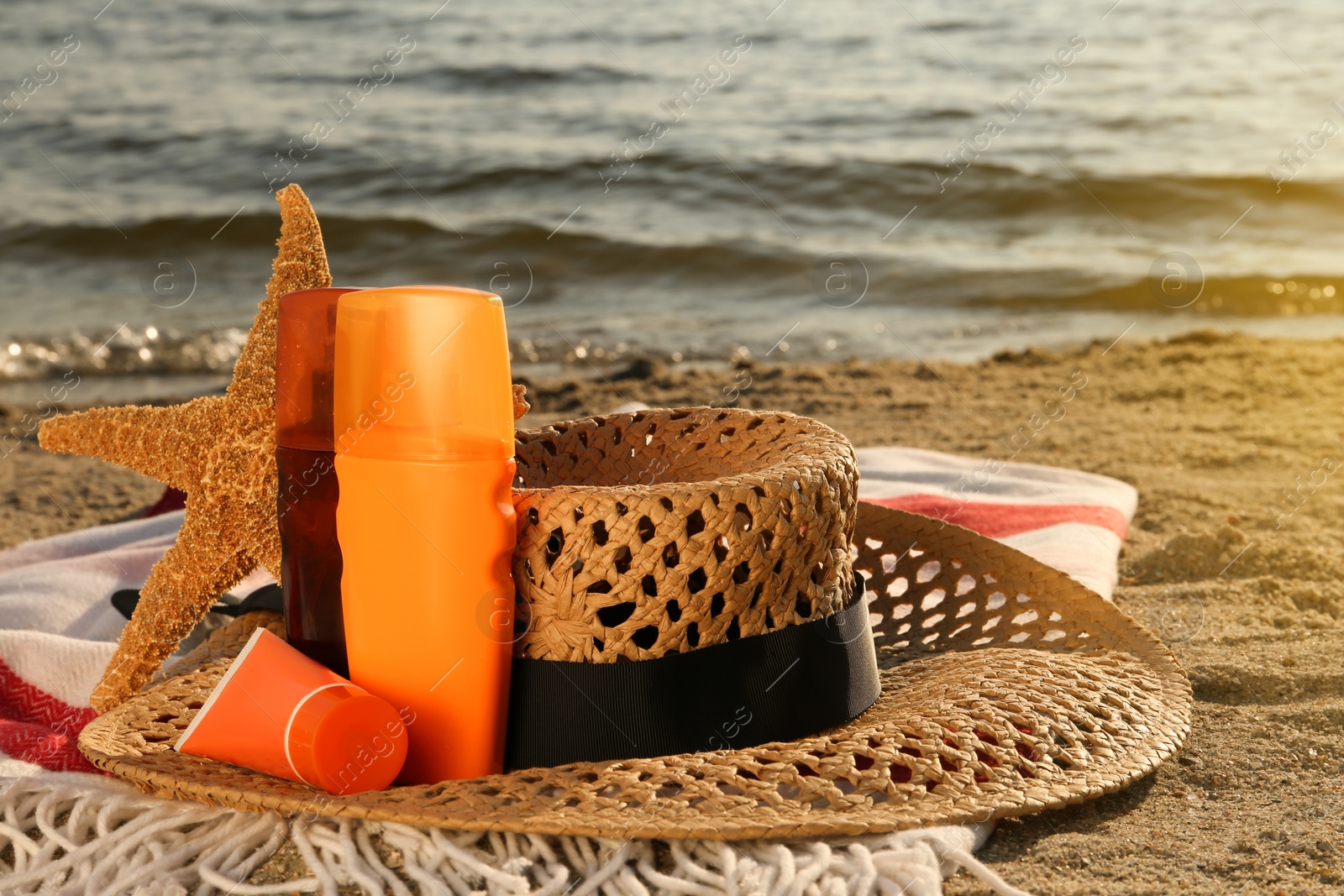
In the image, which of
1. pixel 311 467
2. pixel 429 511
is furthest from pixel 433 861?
pixel 311 467

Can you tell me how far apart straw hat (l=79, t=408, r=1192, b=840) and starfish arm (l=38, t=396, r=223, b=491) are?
268mm

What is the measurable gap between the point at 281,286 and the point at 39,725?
849 mm

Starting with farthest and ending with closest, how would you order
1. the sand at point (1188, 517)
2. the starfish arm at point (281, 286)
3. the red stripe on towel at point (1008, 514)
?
the red stripe on towel at point (1008, 514)
the starfish arm at point (281, 286)
the sand at point (1188, 517)

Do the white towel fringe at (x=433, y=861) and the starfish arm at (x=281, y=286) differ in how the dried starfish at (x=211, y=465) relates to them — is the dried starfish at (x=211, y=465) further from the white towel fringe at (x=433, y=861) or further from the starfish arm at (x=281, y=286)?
the white towel fringe at (x=433, y=861)

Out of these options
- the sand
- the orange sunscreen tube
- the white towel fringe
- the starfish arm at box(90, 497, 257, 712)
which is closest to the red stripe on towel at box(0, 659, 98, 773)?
the starfish arm at box(90, 497, 257, 712)

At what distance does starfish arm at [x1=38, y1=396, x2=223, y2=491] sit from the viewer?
1.44 meters

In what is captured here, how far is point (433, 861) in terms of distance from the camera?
3.71ft

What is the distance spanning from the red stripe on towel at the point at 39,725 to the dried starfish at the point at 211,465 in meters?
0.09

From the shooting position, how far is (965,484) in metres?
2.84

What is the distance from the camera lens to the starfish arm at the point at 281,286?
4.53ft

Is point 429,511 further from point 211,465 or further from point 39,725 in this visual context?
point 39,725

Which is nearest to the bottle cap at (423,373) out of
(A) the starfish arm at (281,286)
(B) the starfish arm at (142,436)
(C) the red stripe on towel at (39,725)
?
(A) the starfish arm at (281,286)

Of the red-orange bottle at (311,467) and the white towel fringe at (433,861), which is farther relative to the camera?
the red-orange bottle at (311,467)

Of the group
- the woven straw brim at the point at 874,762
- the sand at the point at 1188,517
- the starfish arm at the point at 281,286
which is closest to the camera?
the woven straw brim at the point at 874,762
